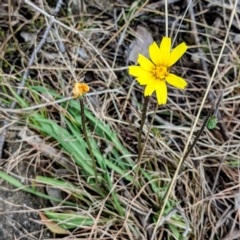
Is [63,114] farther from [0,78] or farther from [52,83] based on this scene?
[0,78]

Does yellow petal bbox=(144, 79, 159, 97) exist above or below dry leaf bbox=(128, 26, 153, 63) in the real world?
above

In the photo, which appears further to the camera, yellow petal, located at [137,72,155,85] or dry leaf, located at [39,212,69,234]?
dry leaf, located at [39,212,69,234]

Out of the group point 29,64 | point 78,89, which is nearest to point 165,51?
point 78,89

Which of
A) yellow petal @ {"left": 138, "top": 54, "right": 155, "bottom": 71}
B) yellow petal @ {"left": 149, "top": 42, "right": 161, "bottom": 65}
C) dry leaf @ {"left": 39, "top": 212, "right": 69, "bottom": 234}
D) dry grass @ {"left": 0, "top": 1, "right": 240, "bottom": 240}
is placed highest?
yellow petal @ {"left": 149, "top": 42, "right": 161, "bottom": 65}

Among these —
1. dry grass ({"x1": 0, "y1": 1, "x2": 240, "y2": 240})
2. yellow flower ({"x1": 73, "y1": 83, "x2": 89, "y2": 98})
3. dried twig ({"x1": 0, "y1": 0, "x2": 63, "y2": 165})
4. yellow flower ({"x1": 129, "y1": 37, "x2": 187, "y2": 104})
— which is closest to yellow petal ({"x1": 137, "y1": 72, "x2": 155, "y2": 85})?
yellow flower ({"x1": 129, "y1": 37, "x2": 187, "y2": 104})

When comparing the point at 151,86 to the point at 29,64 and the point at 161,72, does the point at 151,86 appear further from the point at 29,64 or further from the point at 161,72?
the point at 29,64

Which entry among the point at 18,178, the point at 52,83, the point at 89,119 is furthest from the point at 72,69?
the point at 18,178

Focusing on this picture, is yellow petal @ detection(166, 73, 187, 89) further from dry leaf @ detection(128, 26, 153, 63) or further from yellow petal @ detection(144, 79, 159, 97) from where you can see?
dry leaf @ detection(128, 26, 153, 63)
